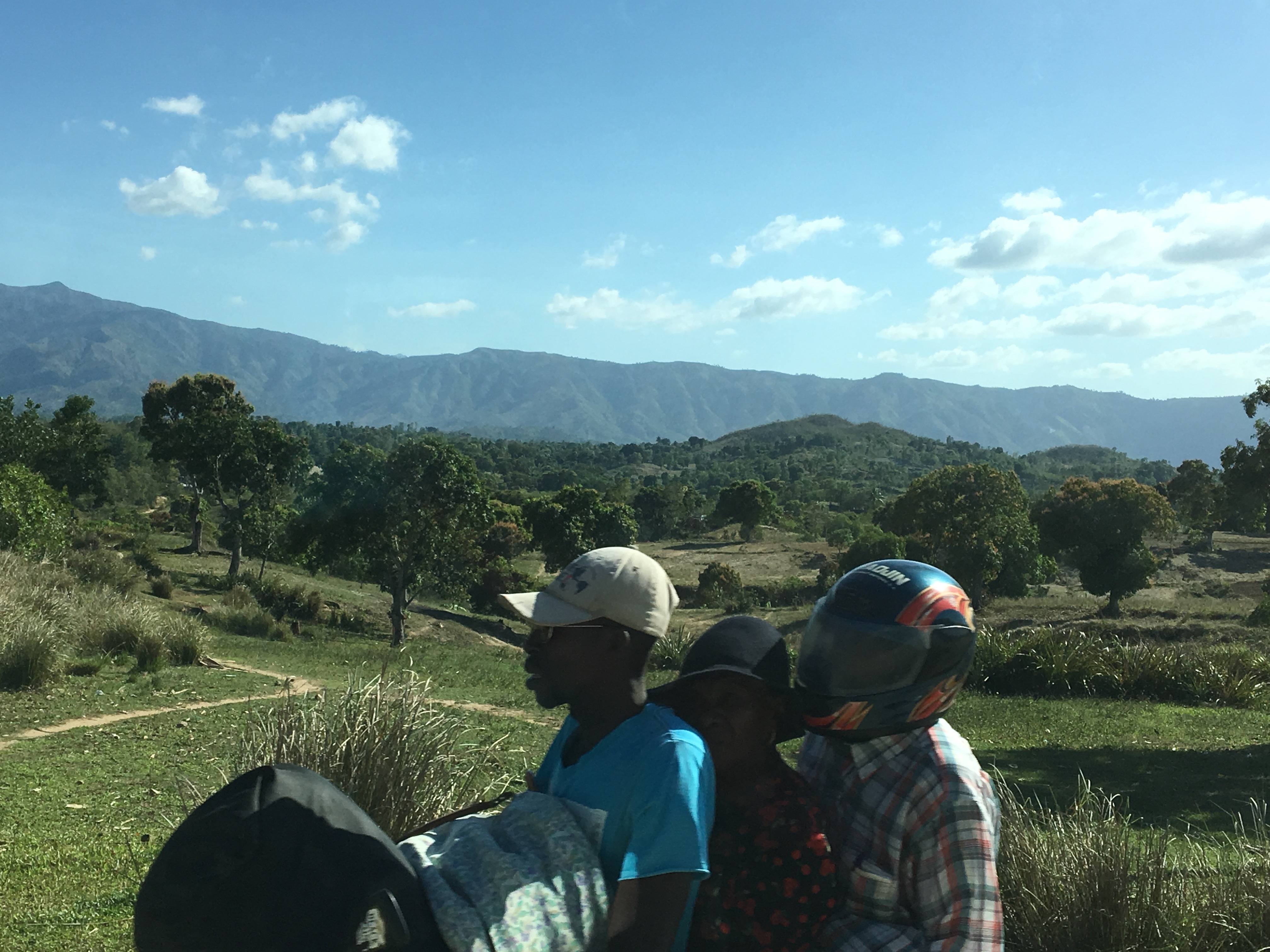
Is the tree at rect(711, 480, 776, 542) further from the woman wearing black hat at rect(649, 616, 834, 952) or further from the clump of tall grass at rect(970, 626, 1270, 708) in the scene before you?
the woman wearing black hat at rect(649, 616, 834, 952)

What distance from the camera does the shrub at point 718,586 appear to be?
38062 millimetres

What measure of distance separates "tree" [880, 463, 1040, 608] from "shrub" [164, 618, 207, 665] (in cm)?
2295

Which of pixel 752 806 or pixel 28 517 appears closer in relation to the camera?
pixel 752 806

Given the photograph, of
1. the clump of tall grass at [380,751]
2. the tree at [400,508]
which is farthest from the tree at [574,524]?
the clump of tall grass at [380,751]

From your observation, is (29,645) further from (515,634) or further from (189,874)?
(515,634)

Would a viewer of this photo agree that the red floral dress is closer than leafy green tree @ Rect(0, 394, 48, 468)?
Yes

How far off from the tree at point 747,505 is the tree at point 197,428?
30737 mm

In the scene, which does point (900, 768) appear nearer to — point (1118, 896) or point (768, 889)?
point (768, 889)

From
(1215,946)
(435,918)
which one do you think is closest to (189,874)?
(435,918)

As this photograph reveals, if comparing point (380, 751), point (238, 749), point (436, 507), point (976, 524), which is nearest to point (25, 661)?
point (238, 749)

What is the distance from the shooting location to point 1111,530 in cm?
3127

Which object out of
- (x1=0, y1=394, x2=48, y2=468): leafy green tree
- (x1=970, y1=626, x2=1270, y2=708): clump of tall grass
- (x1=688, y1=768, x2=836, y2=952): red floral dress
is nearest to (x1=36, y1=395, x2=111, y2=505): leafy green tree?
(x1=0, y1=394, x2=48, y2=468): leafy green tree

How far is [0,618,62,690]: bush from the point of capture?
11641 mm

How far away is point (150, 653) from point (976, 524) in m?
25.9
